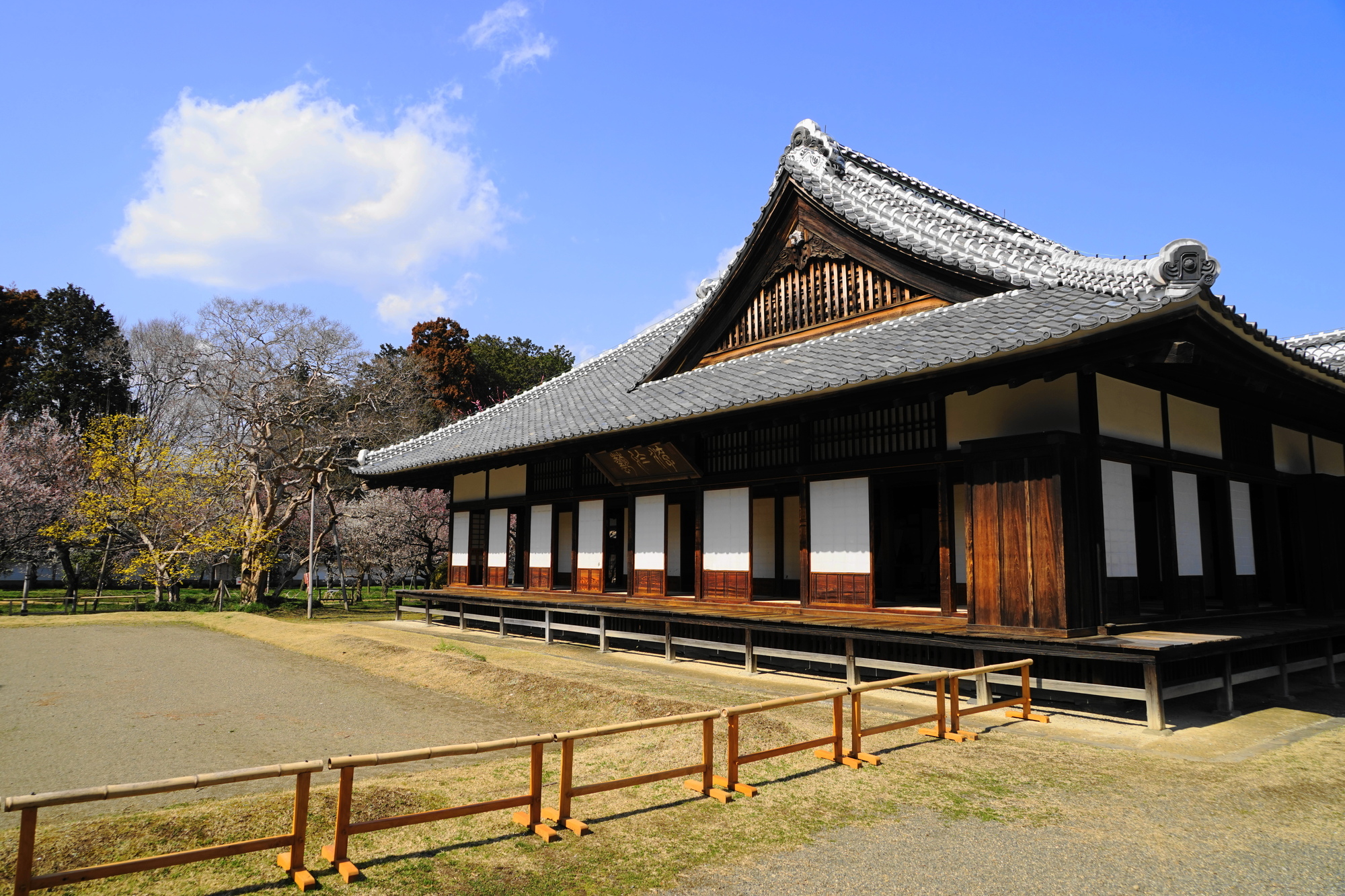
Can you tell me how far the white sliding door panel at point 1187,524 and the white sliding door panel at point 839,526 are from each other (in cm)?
409

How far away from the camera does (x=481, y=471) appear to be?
20625 mm

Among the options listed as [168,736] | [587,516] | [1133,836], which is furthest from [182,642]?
[1133,836]

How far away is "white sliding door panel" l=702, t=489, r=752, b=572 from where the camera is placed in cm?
1356

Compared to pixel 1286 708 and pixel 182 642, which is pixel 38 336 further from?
pixel 1286 708

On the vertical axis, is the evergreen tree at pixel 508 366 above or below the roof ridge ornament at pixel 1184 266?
above

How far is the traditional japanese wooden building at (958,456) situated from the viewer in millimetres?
9070

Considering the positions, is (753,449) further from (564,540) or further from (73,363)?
(73,363)

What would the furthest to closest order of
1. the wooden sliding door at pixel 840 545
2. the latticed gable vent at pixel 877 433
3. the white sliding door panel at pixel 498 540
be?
the white sliding door panel at pixel 498 540 → the wooden sliding door at pixel 840 545 → the latticed gable vent at pixel 877 433

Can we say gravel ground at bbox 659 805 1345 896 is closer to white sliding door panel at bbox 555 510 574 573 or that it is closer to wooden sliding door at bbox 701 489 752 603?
wooden sliding door at bbox 701 489 752 603

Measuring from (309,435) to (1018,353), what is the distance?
30.9 metres

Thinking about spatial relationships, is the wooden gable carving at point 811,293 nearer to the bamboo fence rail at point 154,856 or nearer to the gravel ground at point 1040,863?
the gravel ground at point 1040,863

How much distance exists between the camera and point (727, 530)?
547 inches

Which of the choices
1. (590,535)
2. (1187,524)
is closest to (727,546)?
(590,535)

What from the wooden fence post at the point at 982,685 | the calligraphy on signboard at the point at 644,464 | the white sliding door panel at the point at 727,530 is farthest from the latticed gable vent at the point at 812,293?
Result: the wooden fence post at the point at 982,685
